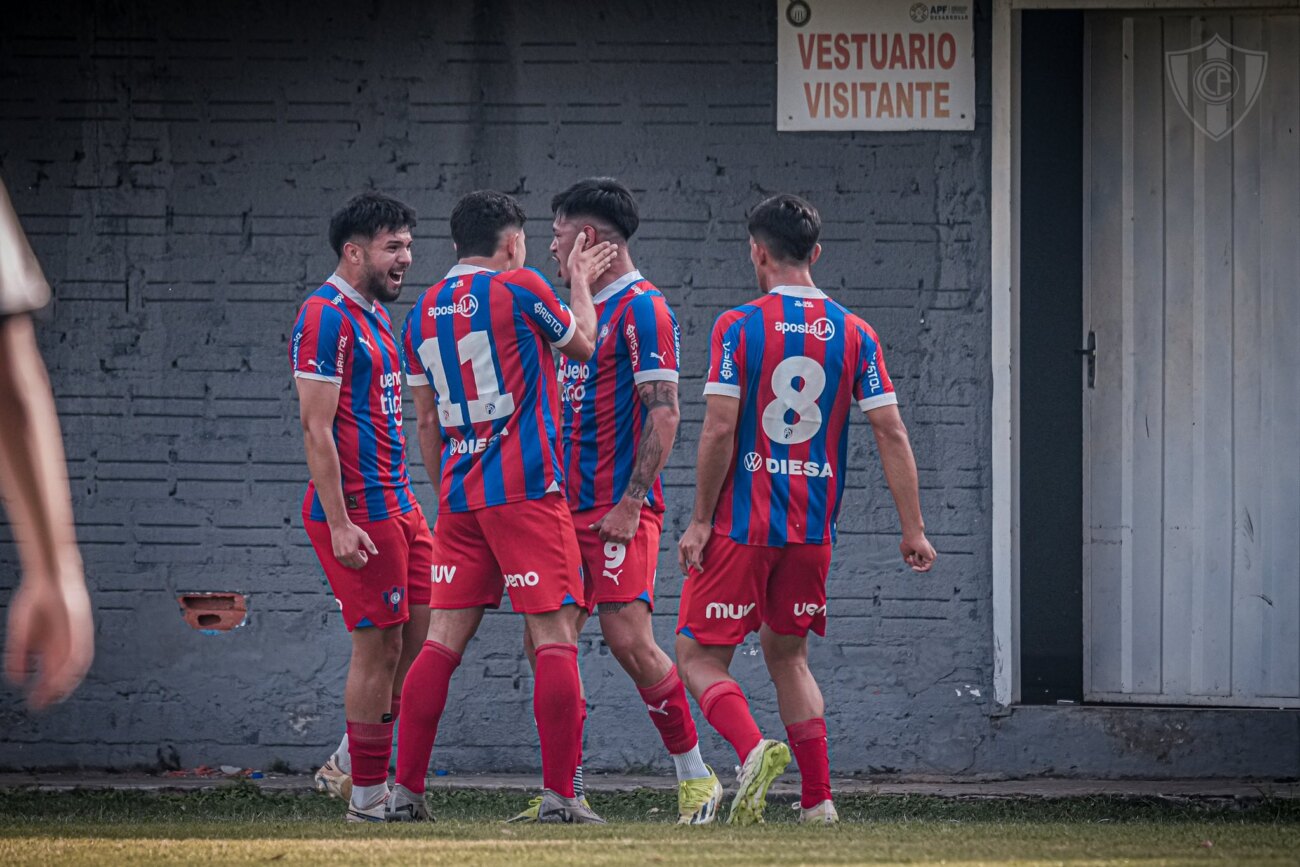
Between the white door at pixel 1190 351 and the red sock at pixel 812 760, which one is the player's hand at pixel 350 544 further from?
the white door at pixel 1190 351

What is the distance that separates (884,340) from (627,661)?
228 cm

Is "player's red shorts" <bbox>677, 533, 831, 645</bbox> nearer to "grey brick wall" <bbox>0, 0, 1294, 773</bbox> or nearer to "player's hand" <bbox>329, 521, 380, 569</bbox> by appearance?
"player's hand" <bbox>329, 521, 380, 569</bbox>

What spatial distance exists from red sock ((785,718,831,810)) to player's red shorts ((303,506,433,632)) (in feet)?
4.86

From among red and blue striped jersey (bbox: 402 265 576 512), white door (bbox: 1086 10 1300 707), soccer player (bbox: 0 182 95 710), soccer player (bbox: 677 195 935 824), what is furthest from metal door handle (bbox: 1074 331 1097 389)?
soccer player (bbox: 0 182 95 710)

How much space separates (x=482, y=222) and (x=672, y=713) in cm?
185

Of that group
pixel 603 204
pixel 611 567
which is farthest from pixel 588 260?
pixel 611 567

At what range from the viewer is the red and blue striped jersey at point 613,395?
5.62 metres

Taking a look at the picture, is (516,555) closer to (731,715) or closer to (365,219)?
(731,715)

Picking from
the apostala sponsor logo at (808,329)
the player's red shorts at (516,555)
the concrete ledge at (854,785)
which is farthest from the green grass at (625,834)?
the apostala sponsor logo at (808,329)

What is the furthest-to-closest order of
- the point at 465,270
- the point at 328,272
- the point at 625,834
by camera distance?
the point at 328,272 < the point at 465,270 < the point at 625,834

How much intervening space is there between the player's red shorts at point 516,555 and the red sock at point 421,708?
19 cm

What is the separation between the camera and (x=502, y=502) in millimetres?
5172

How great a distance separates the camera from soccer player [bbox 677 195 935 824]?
532 cm

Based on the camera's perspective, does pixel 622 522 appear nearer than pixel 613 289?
Yes
